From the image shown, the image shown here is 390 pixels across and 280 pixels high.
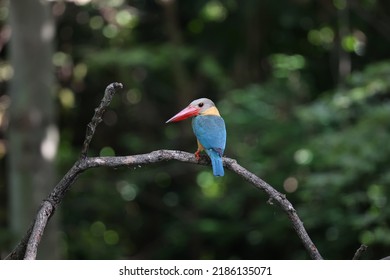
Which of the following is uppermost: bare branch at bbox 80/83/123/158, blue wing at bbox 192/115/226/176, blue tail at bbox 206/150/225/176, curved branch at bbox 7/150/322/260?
bare branch at bbox 80/83/123/158

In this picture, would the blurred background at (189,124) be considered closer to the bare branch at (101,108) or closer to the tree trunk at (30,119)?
the tree trunk at (30,119)

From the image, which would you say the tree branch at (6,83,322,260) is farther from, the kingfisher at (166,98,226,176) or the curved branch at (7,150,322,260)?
the kingfisher at (166,98,226,176)

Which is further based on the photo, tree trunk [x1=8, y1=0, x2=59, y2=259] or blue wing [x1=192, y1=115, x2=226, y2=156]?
tree trunk [x1=8, y1=0, x2=59, y2=259]

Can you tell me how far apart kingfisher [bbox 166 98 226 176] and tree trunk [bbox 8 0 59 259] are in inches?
129

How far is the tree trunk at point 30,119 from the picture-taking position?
18.8 feet

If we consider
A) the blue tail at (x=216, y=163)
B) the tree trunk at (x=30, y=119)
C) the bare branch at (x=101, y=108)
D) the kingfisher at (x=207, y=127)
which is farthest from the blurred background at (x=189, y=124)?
the bare branch at (x=101, y=108)

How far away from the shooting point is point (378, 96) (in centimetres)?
648

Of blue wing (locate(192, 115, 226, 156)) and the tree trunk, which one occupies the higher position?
blue wing (locate(192, 115, 226, 156))

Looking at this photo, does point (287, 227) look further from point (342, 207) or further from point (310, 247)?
point (310, 247)

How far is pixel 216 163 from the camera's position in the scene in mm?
2340

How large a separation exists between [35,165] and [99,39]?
2738mm

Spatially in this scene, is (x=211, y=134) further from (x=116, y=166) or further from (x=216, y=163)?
(x=116, y=166)

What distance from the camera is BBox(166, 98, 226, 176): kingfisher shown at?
253 centimetres

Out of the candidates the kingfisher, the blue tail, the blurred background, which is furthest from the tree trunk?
the blue tail
